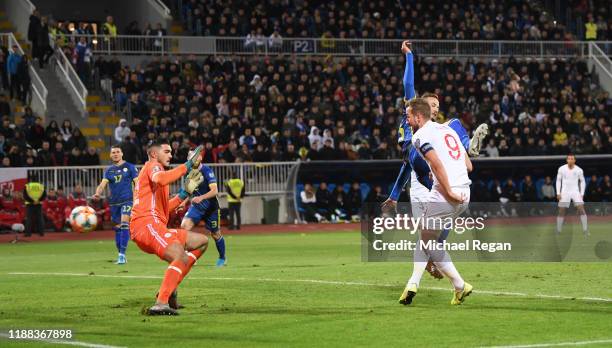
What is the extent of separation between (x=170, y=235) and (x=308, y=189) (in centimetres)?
2397

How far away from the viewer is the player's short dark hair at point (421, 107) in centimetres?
1261

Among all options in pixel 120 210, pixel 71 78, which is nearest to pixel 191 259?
pixel 120 210

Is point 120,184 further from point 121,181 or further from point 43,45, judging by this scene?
point 43,45

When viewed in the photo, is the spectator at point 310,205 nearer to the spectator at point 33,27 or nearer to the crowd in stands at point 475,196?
the crowd in stands at point 475,196

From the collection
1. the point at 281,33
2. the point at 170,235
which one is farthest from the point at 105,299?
the point at 281,33

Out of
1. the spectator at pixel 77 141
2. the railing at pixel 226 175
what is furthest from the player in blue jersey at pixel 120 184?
the spectator at pixel 77 141

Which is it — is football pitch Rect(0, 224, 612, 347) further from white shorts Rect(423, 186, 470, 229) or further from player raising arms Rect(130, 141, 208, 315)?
white shorts Rect(423, 186, 470, 229)

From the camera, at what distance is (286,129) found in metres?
38.5

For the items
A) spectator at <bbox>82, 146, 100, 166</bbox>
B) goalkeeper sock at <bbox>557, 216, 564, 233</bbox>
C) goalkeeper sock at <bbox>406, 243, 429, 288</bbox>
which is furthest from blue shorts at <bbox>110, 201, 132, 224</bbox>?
spectator at <bbox>82, 146, 100, 166</bbox>

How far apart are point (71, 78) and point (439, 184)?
95.3 ft

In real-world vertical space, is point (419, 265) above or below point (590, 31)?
below

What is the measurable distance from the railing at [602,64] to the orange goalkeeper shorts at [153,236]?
4023 cm

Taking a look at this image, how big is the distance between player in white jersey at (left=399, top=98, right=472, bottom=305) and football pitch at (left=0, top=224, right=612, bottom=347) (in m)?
0.38

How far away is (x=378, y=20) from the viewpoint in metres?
48.2
